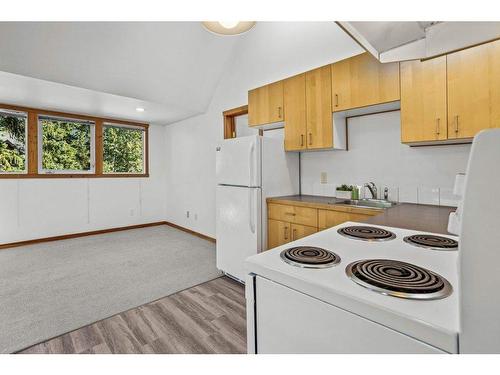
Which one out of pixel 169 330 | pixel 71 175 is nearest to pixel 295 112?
pixel 169 330

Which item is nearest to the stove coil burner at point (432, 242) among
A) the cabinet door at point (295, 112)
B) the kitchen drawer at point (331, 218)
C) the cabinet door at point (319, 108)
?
the kitchen drawer at point (331, 218)

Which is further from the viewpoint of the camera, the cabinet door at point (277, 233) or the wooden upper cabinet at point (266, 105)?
the wooden upper cabinet at point (266, 105)

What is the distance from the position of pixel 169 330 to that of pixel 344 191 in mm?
2052

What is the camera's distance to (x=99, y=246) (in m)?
4.05

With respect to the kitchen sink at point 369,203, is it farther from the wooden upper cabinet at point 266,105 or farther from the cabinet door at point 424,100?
the wooden upper cabinet at point 266,105

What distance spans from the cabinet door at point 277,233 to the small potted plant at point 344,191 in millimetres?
671

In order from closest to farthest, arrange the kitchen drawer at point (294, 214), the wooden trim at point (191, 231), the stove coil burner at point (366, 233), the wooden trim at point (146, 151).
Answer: the stove coil burner at point (366, 233) → the kitchen drawer at point (294, 214) → the wooden trim at point (191, 231) → the wooden trim at point (146, 151)

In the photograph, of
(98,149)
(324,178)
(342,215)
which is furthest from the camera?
(98,149)

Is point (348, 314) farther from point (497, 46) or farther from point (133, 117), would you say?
point (133, 117)

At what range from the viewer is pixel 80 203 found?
466 centimetres

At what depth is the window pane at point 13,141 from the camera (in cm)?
402

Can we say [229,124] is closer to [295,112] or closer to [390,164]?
[295,112]

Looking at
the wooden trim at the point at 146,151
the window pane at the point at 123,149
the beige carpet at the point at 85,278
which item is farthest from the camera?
the wooden trim at the point at 146,151
